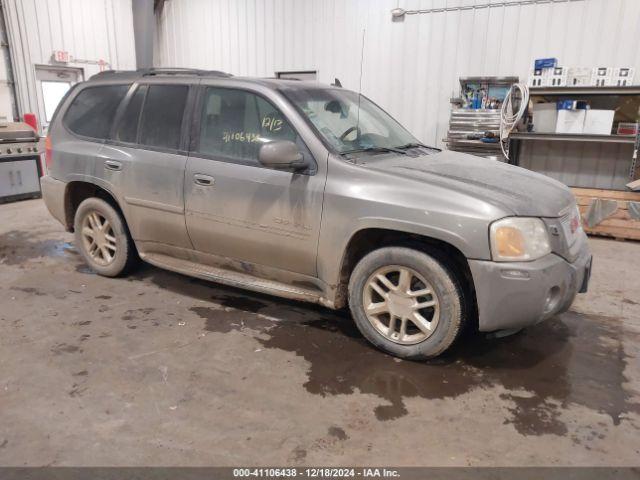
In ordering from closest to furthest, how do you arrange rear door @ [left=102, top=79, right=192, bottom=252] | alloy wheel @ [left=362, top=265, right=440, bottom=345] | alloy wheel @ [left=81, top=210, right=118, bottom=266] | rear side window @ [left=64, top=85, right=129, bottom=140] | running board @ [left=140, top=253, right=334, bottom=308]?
alloy wheel @ [left=362, top=265, right=440, bottom=345] < running board @ [left=140, top=253, right=334, bottom=308] < rear door @ [left=102, top=79, right=192, bottom=252] < rear side window @ [left=64, top=85, right=129, bottom=140] < alloy wheel @ [left=81, top=210, right=118, bottom=266]

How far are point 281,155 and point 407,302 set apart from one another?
43.3 inches

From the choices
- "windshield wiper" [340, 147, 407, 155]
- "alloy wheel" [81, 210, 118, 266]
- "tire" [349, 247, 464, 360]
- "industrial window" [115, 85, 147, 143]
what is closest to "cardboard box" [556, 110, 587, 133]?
"windshield wiper" [340, 147, 407, 155]

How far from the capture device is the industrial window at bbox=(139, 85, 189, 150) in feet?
11.4

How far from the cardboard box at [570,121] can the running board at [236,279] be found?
4.73 m

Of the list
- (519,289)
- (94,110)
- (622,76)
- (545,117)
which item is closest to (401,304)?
(519,289)

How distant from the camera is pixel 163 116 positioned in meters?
3.54

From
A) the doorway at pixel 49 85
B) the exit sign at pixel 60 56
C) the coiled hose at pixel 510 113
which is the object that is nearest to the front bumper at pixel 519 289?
the coiled hose at pixel 510 113

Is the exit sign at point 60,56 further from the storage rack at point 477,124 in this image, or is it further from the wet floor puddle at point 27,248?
the storage rack at point 477,124

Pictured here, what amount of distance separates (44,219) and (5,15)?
169 inches

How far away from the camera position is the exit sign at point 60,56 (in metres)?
8.87

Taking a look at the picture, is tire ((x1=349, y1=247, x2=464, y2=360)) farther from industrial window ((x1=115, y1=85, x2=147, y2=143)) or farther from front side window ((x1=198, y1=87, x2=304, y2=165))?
industrial window ((x1=115, y1=85, x2=147, y2=143))

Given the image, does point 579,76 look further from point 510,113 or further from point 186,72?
point 186,72

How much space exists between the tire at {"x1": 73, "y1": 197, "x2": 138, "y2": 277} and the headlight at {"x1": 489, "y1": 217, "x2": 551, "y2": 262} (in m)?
2.80

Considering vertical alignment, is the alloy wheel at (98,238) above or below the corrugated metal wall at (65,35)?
below
